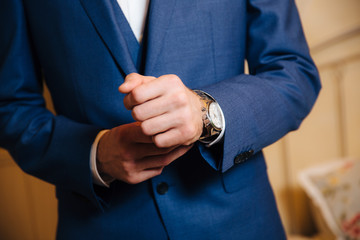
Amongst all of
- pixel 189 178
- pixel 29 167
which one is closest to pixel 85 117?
pixel 29 167

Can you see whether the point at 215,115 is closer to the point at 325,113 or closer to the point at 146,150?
the point at 146,150

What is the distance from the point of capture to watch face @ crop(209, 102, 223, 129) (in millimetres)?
476

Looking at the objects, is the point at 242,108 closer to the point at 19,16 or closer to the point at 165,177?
the point at 165,177

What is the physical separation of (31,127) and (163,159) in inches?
14.2

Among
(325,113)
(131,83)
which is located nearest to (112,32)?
(131,83)

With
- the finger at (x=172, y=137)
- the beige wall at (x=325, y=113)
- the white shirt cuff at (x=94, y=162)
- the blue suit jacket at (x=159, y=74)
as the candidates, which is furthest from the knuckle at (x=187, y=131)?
the beige wall at (x=325, y=113)

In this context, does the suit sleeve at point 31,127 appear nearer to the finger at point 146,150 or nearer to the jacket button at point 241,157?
the finger at point 146,150

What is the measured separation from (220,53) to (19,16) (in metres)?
0.50

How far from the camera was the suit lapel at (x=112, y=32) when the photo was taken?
1.89ft

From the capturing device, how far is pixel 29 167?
0.66 m

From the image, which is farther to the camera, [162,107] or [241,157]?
[241,157]

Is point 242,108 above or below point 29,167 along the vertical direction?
above

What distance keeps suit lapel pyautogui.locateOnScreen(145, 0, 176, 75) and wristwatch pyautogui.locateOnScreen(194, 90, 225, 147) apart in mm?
142

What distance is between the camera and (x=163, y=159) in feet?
1.63
